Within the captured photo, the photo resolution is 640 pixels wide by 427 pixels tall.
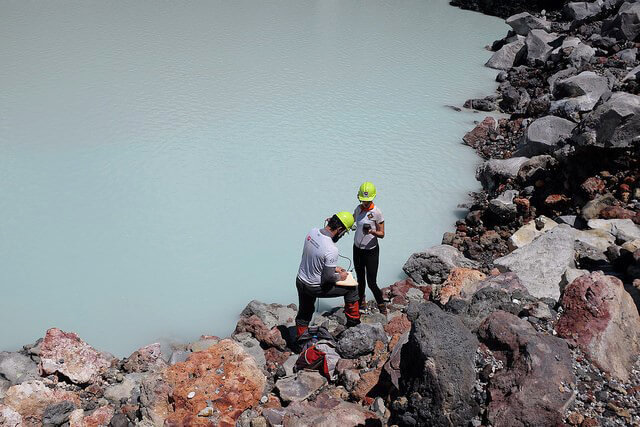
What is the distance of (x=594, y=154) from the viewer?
29.8 feet

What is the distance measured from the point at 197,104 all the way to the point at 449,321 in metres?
10.3

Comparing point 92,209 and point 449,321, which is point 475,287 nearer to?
point 449,321

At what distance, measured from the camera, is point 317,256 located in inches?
229

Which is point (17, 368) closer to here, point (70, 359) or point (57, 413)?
point (70, 359)

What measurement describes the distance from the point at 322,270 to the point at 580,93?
9058 millimetres

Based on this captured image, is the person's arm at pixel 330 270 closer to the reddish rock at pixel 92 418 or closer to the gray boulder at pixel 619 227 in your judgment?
the reddish rock at pixel 92 418

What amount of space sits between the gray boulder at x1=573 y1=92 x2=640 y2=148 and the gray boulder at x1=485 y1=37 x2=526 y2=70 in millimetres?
9327

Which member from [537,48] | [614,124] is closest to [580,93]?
[614,124]

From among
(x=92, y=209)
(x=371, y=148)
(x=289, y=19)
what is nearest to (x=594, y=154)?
(x=371, y=148)

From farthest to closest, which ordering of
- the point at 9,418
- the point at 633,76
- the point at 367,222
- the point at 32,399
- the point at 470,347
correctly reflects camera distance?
the point at 633,76
the point at 367,222
the point at 32,399
the point at 9,418
the point at 470,347

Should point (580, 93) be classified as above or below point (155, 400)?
above

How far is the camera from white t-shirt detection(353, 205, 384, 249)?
20.8 ft

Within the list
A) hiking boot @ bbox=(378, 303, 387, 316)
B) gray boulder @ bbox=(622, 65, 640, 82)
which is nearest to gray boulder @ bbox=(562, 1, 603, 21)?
gray boulder @ bbox=(622, 65, 640, 82)

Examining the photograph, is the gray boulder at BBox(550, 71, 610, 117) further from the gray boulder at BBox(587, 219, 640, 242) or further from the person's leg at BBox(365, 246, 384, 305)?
the person's leg at BBox(365, 246, 384, 305)
